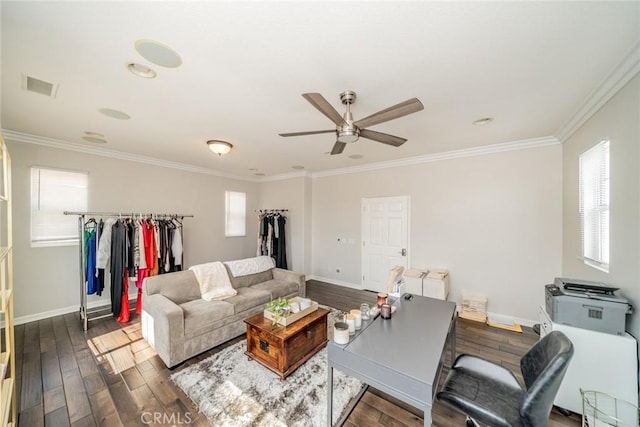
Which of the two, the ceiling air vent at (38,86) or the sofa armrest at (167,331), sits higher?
the ceiling air vent at (38,86)

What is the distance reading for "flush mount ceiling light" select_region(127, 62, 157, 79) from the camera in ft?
5.88

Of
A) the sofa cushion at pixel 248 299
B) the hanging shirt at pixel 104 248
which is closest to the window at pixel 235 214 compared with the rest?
the hanging shirt at pixel 104 248

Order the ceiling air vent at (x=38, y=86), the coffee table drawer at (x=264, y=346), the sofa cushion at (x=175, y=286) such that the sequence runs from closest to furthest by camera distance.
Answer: the ceiling air vent at (x=38, y=86), the coffee table drawer at (x=264, y=346), the sofa cushion at (x=175, y=286)

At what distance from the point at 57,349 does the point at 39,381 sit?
2.18ft

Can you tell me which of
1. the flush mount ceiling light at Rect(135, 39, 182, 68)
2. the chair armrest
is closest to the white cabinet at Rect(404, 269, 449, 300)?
the chair armrest

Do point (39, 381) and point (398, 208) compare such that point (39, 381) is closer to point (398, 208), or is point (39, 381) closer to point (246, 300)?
point (246, 300)

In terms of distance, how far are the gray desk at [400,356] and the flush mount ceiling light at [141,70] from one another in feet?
8.18

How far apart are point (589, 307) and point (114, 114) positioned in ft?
16.1

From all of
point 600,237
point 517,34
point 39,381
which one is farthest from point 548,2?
point 39,381

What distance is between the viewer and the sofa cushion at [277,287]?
11.9 ft

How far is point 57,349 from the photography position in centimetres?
269

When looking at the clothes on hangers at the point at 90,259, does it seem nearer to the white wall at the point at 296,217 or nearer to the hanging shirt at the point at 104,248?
the hanging shirt at the point at 104,248

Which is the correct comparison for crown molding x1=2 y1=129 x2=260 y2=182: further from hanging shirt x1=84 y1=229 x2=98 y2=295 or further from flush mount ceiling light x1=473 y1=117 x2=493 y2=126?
flush mount ceiling light x1=473 y1=117 x2=493 y2=126

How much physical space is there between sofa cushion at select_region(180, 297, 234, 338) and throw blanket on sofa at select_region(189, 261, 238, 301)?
163 millimetres
